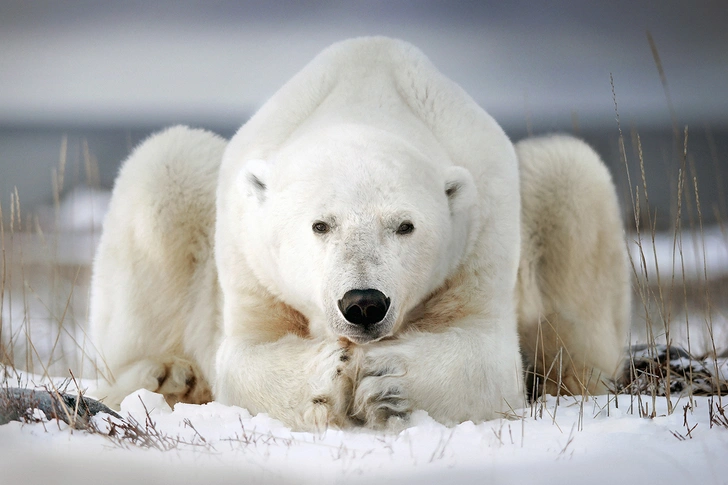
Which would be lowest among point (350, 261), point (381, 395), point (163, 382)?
point (163, 382)

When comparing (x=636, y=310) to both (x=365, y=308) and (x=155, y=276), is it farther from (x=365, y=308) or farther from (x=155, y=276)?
(x=365, y=308)

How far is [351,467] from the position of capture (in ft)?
6.24

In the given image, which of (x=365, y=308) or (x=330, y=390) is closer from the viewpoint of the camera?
(x=365, y=308)

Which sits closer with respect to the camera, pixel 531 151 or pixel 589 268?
pixel 589 268

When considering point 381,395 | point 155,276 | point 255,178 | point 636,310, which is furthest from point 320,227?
point 636,310

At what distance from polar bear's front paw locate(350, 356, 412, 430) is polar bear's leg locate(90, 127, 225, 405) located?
3.79ft

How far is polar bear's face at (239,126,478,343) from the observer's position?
2283 mm

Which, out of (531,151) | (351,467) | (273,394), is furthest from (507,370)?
(531,151)

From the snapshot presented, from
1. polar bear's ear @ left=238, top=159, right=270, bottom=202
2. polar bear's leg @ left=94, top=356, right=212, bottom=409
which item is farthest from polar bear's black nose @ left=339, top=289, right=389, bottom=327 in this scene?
polar bear's leg @ left=94, top=356, right=212, bottom=409

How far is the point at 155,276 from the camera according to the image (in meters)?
3.55

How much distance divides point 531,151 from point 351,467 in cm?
233

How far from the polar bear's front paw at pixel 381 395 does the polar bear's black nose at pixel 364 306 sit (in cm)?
32

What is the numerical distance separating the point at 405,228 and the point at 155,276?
1568mm

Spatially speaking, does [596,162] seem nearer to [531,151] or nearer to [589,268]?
[531,151]
